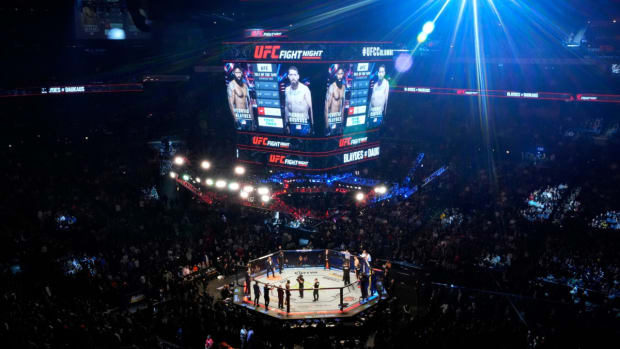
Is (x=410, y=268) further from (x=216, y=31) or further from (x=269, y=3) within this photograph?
(x=216, y=31)

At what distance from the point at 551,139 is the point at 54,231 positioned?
104 feet

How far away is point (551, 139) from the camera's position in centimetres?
3275

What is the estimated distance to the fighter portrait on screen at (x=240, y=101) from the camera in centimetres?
2777

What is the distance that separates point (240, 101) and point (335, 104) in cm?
599

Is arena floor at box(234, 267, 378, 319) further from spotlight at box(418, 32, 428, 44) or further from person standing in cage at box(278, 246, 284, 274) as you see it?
spotlight at box(418, 32, 428, 44)

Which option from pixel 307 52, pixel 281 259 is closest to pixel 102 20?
pixel 307 52

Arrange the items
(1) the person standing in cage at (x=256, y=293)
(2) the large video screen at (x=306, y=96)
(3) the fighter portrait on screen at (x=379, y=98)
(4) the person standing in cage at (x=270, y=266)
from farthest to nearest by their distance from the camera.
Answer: (3) the fighter portrait on screen at (x=379, y=98) < (2) the large video screen at (x=306, y=96) < (4) the person standing in cage at (x=270, y=266) < (1) the person standing in cage at (x=256, y=293)

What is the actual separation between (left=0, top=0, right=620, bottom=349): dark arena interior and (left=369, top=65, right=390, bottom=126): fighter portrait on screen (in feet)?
0.48

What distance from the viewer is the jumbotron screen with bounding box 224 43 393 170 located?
25906 mm

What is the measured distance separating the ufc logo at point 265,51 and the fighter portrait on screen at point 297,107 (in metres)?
1.21

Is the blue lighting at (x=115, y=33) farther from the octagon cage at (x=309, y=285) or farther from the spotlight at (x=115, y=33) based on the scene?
the octagon cage at (x=309, y=285)

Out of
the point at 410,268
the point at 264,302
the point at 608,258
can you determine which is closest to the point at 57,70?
the point at 264,302

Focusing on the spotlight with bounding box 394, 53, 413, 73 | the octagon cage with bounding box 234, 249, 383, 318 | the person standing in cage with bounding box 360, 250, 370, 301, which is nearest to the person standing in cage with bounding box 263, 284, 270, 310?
the octagon cage with bounding box 234, 249, 383, 318

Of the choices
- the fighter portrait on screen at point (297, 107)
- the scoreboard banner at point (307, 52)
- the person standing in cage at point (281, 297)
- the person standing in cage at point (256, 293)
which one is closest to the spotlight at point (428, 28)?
the scoreboard banner at point (307, 52)
